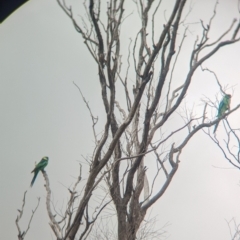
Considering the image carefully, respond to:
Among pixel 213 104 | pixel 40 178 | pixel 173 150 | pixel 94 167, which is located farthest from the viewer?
pixel 213 104

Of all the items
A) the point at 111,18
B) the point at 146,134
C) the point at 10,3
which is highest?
the point at 111,18

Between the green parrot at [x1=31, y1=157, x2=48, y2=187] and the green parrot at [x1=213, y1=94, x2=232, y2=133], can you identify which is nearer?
the green parrot at [x1=31, y1=157, x2=48, y2=187]

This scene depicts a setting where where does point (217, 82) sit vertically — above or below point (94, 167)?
above

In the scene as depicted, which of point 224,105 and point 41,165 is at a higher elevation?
point 224,105

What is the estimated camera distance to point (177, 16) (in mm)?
1614

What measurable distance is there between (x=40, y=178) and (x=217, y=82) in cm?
144

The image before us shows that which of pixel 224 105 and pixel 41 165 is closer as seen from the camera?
pixel 41 165

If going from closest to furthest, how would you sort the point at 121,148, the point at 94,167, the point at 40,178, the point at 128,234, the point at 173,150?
1. the point at 94,167
2. the point at 128,234
3. the point at 121,148
4. the point at 173,150
5. the point at 40,178

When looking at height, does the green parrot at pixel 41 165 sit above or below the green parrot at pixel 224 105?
below

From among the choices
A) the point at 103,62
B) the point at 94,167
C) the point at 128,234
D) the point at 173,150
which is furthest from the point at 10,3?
the point at 173,150

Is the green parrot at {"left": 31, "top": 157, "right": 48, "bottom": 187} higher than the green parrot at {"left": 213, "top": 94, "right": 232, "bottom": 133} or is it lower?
lower

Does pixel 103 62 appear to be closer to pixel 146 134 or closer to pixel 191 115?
pixel 146 134

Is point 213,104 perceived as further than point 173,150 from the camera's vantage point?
Yes

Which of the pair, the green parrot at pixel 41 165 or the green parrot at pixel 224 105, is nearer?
the green parrot at pixel 41 165
